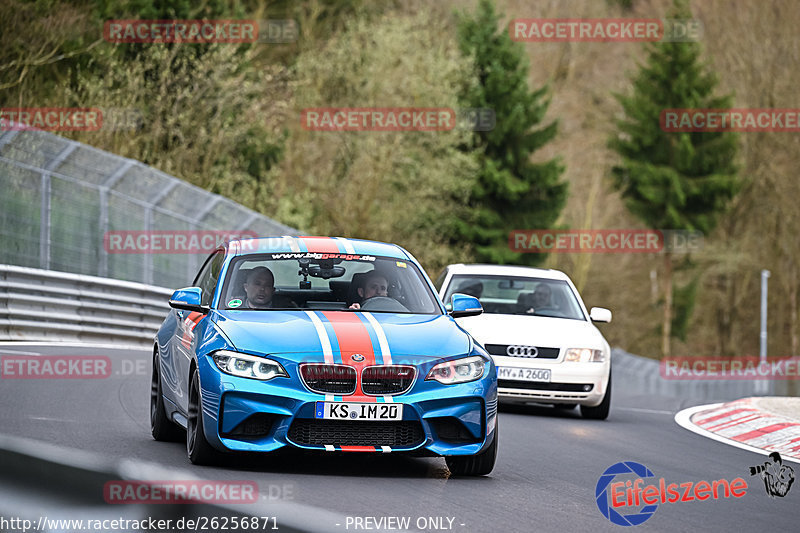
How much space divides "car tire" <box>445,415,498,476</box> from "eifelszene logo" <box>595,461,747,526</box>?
0.70m

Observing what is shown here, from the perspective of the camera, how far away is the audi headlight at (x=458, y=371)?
8.36 m

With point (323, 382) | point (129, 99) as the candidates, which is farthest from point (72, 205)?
point (323, 382)

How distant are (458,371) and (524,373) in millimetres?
6350

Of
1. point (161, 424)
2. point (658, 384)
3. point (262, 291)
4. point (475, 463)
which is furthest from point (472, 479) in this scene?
point (658, 384)

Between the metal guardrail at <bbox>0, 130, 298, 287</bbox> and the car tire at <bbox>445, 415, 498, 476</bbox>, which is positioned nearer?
the car tire at <bbox>445, 415, 498, 476</bbox>

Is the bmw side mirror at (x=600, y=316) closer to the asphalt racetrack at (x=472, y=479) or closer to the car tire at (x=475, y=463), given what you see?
the asphalt racetrack at (x=472, y=479)

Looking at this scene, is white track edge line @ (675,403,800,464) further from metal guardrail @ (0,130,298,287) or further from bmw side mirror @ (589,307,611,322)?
metal guardrail @ (0,130,298,287)

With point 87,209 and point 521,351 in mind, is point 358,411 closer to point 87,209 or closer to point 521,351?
point 521,351

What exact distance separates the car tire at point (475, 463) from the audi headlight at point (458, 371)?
15.6 inches

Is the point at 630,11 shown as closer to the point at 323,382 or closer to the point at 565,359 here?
the point at 565,359

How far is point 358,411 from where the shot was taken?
8.12m

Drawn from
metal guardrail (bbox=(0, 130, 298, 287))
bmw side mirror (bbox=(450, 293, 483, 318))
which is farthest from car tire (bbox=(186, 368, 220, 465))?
metal guardrail (bbox=(0, 130, 298, 287))

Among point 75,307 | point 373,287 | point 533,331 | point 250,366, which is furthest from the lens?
point 75,307

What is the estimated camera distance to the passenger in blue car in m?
A: 9.41
